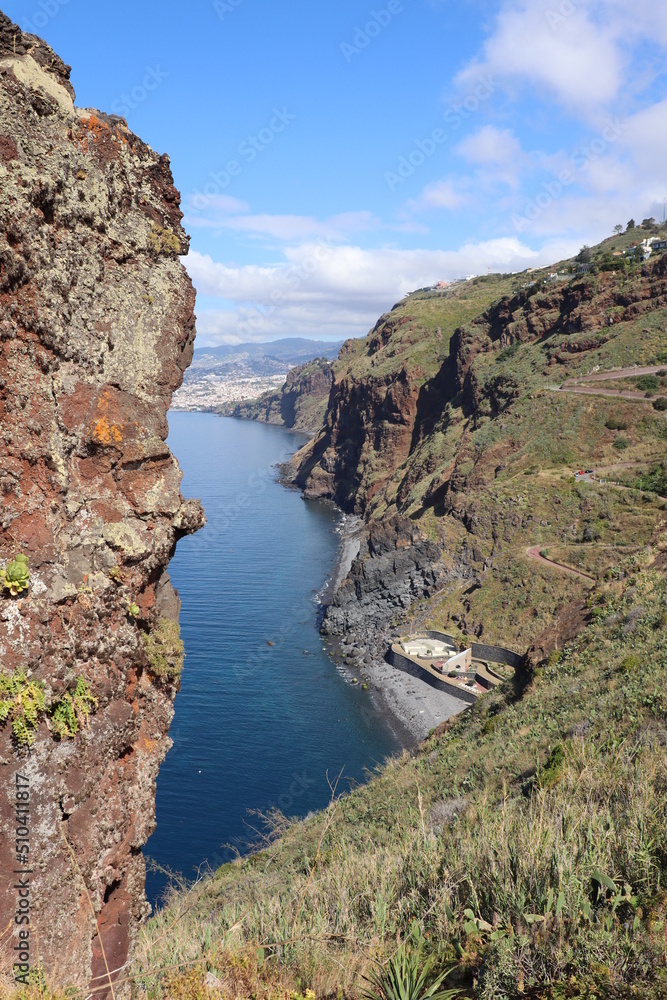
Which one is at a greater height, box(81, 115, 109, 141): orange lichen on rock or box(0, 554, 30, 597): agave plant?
box(81, 115, 109, 141): orange lichen on rock

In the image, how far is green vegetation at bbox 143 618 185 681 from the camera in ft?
29.6

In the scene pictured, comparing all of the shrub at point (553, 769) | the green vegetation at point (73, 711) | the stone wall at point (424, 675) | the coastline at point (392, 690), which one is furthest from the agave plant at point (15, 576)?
the stone wall at point (424, 675)

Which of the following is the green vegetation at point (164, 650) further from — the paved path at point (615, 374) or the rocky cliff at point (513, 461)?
the paved path at point (615, 374)

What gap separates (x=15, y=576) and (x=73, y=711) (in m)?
1.67

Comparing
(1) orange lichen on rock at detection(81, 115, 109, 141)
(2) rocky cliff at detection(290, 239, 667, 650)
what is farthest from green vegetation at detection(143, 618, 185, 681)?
Result: (2) rocky cliff at detection(290, 239, 667, 650)

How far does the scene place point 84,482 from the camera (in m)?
8.09

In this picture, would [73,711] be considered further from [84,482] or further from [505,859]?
[505,859]

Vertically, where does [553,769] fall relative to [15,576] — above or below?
below

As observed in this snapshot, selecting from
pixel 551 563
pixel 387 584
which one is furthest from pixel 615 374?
pixel 387 584

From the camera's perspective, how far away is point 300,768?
4453 cm

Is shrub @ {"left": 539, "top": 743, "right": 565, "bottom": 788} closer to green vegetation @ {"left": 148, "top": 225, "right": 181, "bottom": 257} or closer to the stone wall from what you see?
green vegetation @ {"left": 148, "top": 225, "right": 181, "bottom": 257}

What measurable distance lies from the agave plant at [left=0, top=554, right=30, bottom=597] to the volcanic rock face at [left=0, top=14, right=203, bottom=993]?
9 cm

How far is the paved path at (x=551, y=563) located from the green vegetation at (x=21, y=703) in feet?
171

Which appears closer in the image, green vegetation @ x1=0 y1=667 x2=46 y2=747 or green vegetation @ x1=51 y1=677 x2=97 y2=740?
green vegetation @ x1=0 y1=667 x2=46 y2=747
